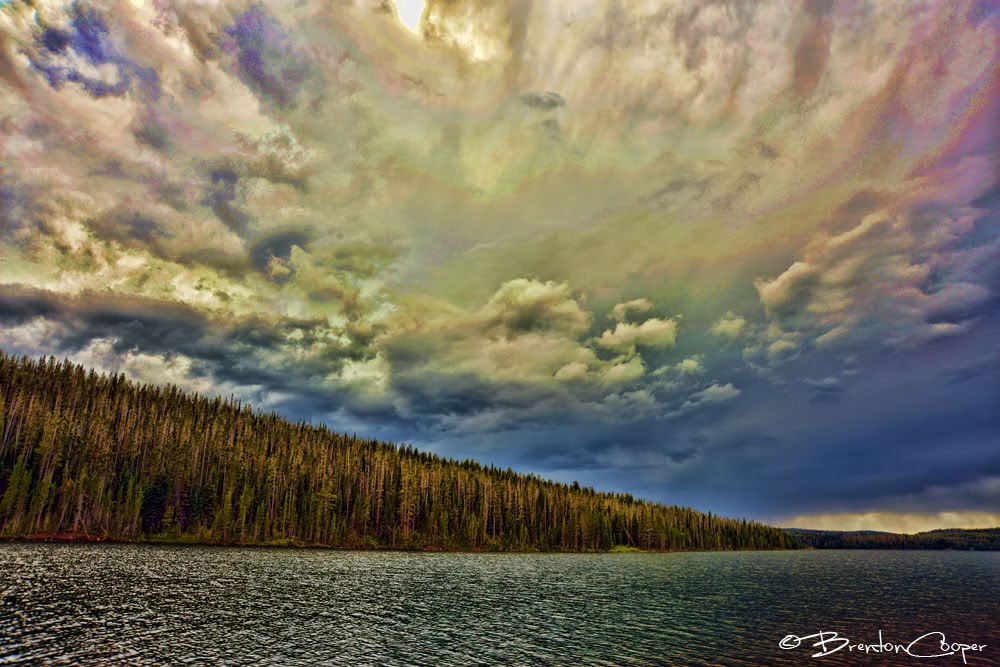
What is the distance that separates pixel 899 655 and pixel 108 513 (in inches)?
7257

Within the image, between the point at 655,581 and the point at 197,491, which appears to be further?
the point at 197,491

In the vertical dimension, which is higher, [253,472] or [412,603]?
[253,472]

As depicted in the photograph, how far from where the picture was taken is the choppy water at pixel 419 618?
36531 millimetres

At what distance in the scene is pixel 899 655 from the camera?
40500mm

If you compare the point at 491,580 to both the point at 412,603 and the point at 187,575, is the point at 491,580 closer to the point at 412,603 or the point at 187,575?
the point at 412,603

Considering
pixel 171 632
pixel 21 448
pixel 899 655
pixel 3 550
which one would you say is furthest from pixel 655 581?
pixel 21 448

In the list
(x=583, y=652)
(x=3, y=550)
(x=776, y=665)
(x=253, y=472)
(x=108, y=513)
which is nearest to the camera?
(x=776, y=665)

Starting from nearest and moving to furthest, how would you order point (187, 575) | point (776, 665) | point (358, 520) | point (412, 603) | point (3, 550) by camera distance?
point (776, 665), point (412, 603), point (187, 575), point (3, 550), point (358, 520)
